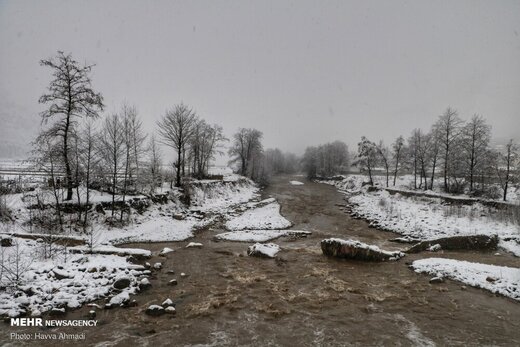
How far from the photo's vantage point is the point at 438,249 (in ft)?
53.0

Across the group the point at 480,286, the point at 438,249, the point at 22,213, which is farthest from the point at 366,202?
the point at 22,213

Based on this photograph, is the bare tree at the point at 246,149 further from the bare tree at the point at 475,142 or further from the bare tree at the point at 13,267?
the bare tree at the point at 13,267

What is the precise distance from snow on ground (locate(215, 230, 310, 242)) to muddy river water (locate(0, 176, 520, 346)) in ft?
13.6

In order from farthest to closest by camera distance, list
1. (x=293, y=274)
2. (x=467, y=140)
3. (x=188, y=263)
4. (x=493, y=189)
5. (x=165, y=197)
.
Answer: (x=467, y=140) < (x=493, y=189) < (x=165, y=197) < (x=188, y=263) < (x=293, y=274)

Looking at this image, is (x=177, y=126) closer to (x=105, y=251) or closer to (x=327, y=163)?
(x=105, y=251)

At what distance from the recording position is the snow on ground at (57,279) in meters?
8.20

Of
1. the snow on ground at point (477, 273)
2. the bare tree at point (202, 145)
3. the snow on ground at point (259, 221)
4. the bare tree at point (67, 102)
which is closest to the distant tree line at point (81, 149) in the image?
the bare tree at point (67, 102)

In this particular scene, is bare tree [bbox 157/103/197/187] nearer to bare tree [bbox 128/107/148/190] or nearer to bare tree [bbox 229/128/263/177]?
bare tree [bbox 128/107/148/190]

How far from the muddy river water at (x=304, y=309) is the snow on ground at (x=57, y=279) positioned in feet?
2.81

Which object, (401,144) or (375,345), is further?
(401,144)

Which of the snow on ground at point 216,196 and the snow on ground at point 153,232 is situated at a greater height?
the snow on ground at point 216,196

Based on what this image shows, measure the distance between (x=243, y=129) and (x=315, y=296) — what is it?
52.6 meters

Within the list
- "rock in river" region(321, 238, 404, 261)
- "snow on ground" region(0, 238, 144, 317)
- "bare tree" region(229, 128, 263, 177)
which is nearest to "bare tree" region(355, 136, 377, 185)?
"bare tree" region(229, 128, 263, 177)

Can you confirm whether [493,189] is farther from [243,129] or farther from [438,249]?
[243,129]
